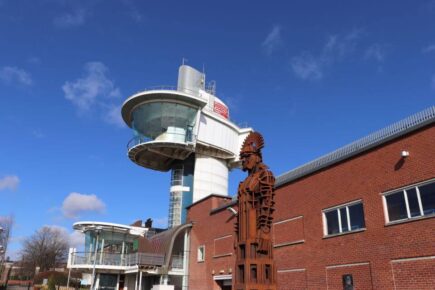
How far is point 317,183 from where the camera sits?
68.9ft

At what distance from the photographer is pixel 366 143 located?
18750 millimetres

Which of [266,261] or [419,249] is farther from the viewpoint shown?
[419,249]

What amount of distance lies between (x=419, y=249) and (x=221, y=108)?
116 ft

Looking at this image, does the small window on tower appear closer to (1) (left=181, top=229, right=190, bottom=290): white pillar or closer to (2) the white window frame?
(2) the white window frame

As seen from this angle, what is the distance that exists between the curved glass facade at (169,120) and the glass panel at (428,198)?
28.2 m

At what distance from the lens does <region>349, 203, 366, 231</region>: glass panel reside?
18.1 m

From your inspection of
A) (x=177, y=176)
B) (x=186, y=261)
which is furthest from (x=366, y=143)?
(x=177, y=176)

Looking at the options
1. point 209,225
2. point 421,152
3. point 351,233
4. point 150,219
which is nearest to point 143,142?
point 150,219

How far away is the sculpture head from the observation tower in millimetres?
30942

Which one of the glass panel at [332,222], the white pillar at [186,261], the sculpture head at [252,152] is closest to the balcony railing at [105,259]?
the white pillar at [186,261]

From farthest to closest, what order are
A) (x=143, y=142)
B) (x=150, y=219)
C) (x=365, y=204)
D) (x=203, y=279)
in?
1. (x=150, y=219)
2. (x=143, y=142)
3. (x=203, y=279)
4. (x=365, y=204)

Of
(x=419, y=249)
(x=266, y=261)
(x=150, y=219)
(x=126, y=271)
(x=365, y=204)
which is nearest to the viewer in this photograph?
(x=266, y=261)

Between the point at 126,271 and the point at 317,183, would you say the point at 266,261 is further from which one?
the point at 126,271

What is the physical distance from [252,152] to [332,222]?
37.6 ft
